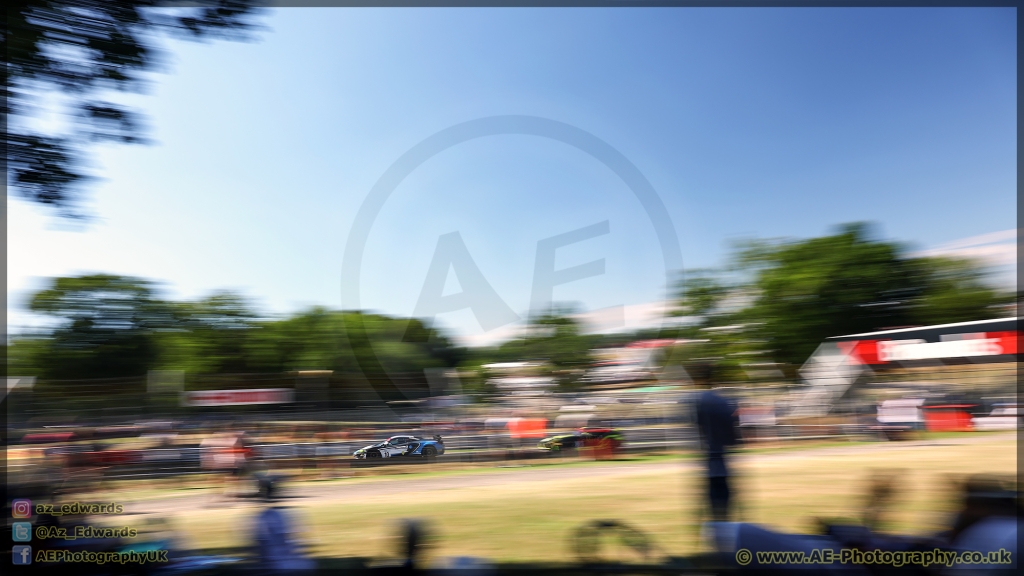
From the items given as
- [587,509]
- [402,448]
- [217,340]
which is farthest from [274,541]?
[217,340]

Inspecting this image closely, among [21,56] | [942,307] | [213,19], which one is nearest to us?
[21,56]

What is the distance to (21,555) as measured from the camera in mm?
3996

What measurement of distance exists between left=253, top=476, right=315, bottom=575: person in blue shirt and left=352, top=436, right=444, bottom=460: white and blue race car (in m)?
8.61

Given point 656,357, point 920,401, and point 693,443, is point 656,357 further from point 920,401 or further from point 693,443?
point 693,443

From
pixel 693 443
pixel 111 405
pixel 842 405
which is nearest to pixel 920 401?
pixel 842 405

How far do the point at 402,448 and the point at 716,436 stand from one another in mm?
8986

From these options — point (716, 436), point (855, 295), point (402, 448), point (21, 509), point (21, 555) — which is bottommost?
point (402, 448)

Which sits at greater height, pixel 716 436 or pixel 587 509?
pixel 716 436

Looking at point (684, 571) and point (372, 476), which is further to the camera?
point (372, 476)

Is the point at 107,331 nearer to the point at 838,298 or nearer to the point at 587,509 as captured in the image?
the point at 587,509

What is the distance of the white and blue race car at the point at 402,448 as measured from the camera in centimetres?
1168

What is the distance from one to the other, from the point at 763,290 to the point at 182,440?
39883 millimetres

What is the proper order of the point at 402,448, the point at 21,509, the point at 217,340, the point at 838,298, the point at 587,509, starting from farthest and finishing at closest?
the point at 838,298 < the point at 217,340 < the point at 402,448 < the point at 587,509 < the point at 21,509

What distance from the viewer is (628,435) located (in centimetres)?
1359
